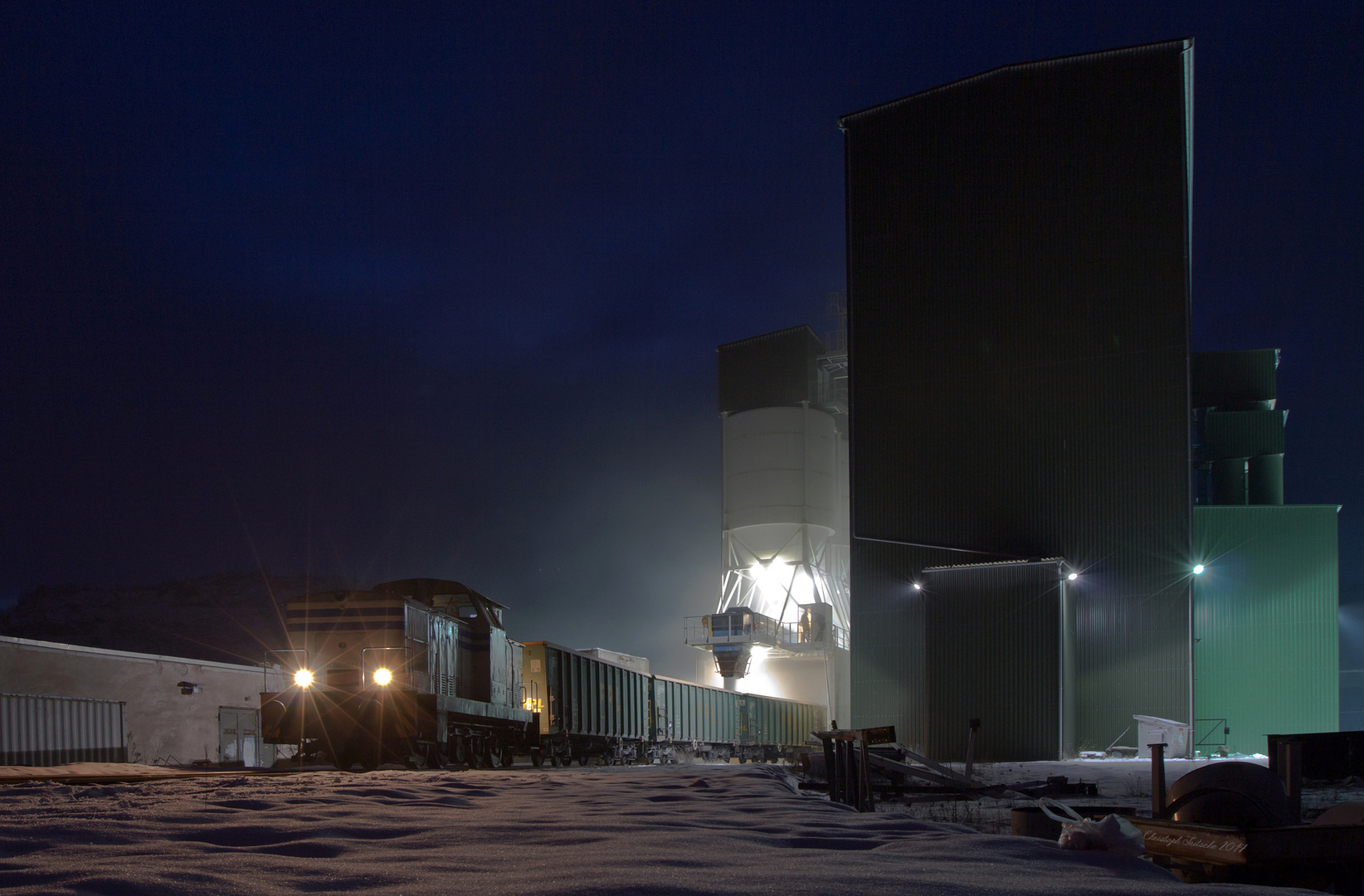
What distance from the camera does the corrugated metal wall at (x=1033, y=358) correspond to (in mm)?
27453

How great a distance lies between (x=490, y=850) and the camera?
17.2 feet

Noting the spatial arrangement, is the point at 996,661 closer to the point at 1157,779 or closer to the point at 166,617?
the point at 1157,779

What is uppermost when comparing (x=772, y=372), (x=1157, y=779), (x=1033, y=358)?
(x=772, y=372)

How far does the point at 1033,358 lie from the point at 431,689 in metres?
20.4

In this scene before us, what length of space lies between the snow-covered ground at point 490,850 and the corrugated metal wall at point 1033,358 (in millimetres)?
21518

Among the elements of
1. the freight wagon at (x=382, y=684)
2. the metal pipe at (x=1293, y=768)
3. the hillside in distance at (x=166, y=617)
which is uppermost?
the metal pipe at (x=1293, y=768)

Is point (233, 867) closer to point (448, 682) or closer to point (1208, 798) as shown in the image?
point (1208, 798)

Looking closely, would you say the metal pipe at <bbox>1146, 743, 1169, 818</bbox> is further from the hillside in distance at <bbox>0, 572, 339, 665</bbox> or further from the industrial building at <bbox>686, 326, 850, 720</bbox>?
the hillside in distance at <bbox>0, 572, 339, 665</bbox>

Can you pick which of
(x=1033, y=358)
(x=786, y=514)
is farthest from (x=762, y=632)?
(x=1033, y=358)

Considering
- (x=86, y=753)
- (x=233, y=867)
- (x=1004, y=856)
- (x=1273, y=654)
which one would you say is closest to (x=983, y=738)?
(x=1273, y=654)

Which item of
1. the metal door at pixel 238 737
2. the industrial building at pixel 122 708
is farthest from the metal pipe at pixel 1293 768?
the metal door at pixel 238 737

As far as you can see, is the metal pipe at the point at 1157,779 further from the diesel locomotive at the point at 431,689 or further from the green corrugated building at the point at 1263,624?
the green corrugated building at the point at 1263,624

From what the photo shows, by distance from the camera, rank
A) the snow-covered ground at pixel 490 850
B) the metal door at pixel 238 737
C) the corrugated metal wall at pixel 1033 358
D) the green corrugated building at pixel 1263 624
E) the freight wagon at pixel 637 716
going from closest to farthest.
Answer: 1. the snow-covered ground at pixel 490 850
2. the freight wagon at pixel 637 716
3. the metal door at pixel 238 737
4. the corrugated metal wall at pixel 1033 358
5. the green corrugated building at pixel 1263 624

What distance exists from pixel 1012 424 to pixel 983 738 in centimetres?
914
